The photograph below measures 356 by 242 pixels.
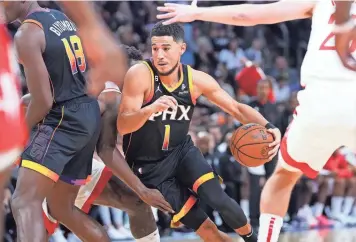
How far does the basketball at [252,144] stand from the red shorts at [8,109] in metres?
2.58

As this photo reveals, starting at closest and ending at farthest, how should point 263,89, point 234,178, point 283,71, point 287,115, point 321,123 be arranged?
1. point 321,123
2. point 234,178
3. point 263,89
4. point 287,115
5. point 283,71

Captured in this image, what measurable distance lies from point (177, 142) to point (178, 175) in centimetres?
24

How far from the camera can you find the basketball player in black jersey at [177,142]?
5555 mm

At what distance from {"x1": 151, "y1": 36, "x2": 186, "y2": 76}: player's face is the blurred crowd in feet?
10.3

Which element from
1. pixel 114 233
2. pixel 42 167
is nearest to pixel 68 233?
pixel 114 233

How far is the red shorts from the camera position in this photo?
121 inches

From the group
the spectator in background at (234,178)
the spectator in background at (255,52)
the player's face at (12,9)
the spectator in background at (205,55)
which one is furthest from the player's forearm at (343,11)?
the spectator in background at (255,52)

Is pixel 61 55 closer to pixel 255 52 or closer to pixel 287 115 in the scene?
pixel 287 115

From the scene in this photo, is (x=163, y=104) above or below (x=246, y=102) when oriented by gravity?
above

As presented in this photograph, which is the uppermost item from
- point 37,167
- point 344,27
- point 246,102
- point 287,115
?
point 344,27

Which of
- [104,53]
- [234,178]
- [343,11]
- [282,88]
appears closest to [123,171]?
[343,11]

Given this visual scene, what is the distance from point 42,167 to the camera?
4.71 m

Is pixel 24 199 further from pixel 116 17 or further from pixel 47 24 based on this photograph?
pixel 116 17

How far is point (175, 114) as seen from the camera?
223 inches
